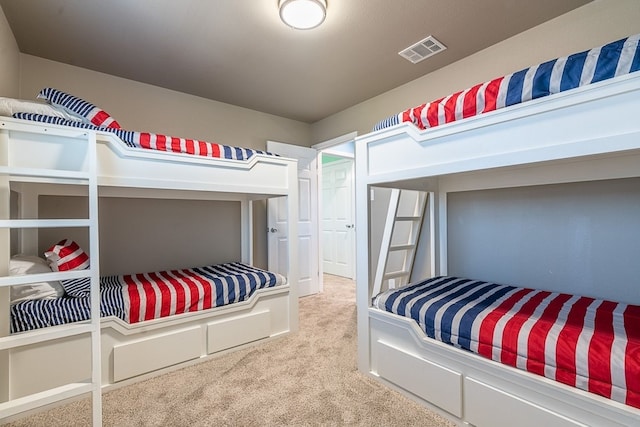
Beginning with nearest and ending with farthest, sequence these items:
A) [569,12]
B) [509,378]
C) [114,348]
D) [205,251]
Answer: [509,378], [114,348], [569,12], [205,251]

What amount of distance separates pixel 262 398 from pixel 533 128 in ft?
6.01

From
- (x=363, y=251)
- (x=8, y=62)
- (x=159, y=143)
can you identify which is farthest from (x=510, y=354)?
(x=8, y=62)

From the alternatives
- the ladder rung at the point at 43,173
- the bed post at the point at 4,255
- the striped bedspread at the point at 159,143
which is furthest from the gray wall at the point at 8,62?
the ladder rung at the point at 43,173

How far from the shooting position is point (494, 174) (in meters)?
2.05

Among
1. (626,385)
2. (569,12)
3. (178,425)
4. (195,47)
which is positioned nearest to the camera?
(626,385)

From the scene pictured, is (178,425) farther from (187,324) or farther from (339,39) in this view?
(339,39)

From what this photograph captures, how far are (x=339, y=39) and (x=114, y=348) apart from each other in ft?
8.17

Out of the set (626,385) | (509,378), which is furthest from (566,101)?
(509,378)

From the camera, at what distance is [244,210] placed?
3217mm

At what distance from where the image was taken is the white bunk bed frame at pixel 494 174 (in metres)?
0.98

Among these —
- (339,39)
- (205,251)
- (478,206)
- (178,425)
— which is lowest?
(178,425)

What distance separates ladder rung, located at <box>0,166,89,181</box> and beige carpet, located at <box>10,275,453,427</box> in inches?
47.7

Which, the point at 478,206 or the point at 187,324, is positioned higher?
the point at 478,206

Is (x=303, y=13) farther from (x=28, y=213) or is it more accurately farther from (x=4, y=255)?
(x=28, y=213)
